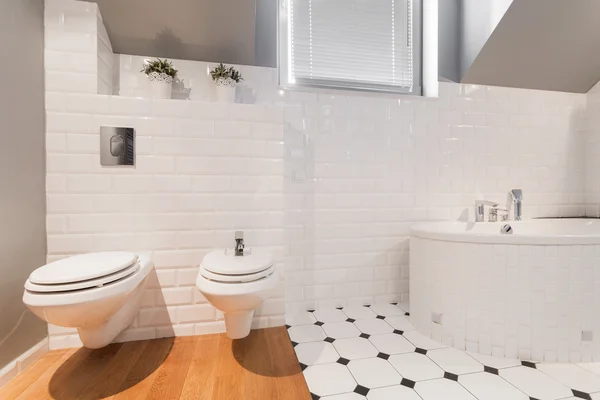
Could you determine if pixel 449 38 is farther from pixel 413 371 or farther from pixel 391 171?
pixel 413 371

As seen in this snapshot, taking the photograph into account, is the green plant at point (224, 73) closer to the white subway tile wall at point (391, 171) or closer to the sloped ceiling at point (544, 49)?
the white subway tile wall at point (391, 171)

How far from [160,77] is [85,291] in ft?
4.44

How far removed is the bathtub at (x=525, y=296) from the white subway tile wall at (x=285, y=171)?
29.3 inches

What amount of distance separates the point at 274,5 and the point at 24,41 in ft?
5.19

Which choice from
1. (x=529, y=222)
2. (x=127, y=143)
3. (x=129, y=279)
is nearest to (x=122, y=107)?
(x=127, y=143)

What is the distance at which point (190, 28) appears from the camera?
6.54 ft

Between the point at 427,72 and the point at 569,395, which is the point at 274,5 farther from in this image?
the point at 569,395

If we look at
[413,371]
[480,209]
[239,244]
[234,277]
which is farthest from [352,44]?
[413,371]

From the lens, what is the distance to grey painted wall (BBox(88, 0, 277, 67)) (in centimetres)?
190

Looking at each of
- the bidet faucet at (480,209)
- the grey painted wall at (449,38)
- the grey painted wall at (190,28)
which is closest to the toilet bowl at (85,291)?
the grey painted wall at (190,28)

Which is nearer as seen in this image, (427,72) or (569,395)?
A: (569,395)

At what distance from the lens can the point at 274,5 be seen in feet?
7.45

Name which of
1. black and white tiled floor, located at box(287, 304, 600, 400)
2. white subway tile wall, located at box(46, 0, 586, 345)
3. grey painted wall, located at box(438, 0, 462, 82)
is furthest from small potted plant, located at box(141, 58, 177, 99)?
grey painted wall, located at box(438, 0, 462, 82)

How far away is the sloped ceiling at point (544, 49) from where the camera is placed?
2.20 m
